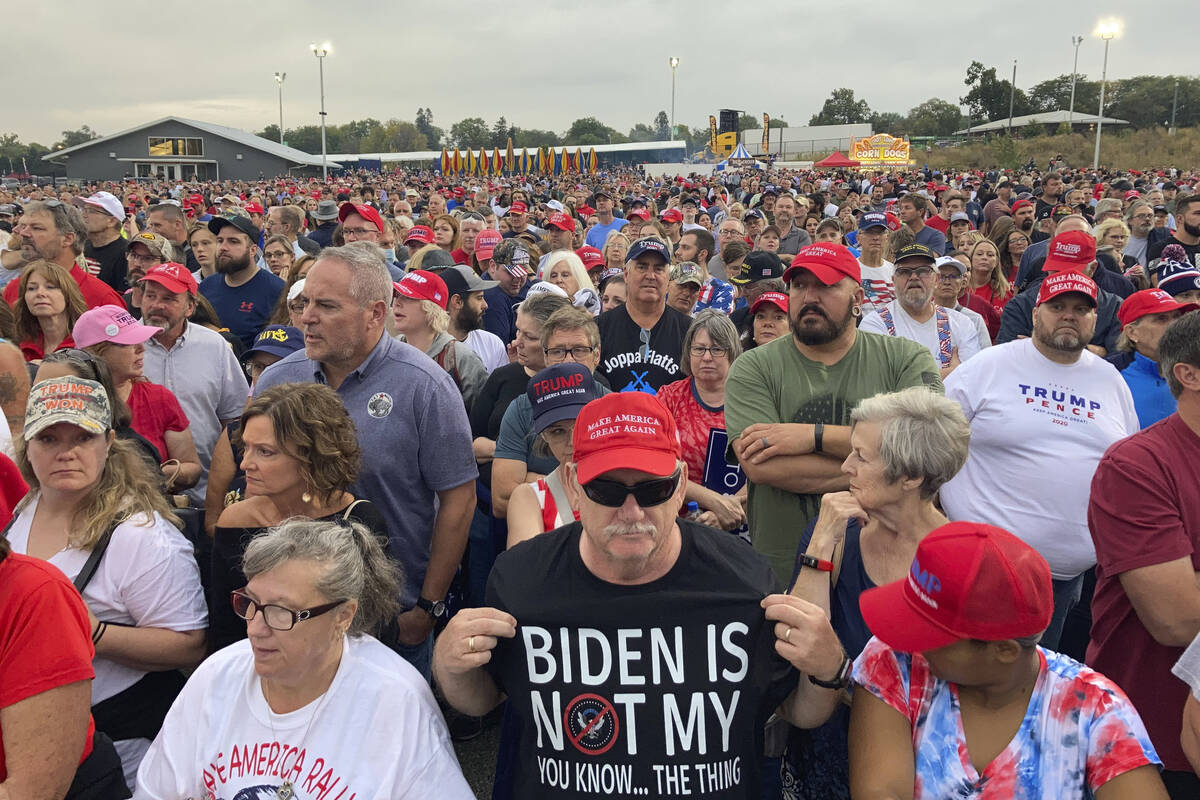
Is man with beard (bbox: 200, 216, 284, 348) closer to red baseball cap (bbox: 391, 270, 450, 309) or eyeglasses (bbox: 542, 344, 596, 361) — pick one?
red baseball cap (bbox: 391, 270, 450, 309)

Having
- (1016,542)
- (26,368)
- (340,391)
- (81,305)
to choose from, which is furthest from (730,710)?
(81,305)

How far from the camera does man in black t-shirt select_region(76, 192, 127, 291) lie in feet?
26.6

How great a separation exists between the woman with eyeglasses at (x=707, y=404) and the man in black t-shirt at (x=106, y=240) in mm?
6264

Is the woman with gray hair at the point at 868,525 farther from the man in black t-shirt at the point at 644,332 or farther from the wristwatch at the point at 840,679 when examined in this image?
the man in black t-shirt at the point at 644,332

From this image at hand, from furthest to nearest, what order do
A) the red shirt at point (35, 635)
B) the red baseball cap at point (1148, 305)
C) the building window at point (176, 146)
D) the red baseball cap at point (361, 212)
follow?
the building window at point (176, 146)
the red baseball cap at point (361, 212)
the red baseball cap at point (1148, 305)
the red shirt at point (35, 635)

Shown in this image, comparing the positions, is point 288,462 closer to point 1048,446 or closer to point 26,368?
point 26,368

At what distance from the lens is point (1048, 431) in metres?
3.59

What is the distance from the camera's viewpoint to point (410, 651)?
140 inches

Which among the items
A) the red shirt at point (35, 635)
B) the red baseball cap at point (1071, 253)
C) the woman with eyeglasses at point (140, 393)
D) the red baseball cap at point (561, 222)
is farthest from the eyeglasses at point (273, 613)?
the red baseball cap at point (561, 222)

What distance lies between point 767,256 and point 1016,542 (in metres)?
5.16

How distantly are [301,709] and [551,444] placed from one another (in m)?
1.33

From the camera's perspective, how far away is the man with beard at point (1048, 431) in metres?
3.52

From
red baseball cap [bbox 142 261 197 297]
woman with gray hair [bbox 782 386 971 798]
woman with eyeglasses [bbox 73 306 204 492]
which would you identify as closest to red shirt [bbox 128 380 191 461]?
woman with eyeglasses [bbox 73 306 204 492]

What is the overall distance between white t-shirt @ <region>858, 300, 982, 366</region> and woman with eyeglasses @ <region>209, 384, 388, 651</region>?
3604mm
